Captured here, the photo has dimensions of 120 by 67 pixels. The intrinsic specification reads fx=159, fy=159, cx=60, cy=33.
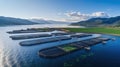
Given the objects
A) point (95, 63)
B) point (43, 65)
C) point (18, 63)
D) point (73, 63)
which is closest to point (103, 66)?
point (95, 63)

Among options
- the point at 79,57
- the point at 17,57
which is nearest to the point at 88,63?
the point at 79,57

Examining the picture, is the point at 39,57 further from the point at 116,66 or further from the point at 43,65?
the point at 116,66

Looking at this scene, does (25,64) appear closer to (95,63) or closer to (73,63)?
(73,63)

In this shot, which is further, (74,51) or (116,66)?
(74,51)

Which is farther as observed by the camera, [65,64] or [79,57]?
[79,57]

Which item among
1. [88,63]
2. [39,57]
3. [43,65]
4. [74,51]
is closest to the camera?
[43,65]

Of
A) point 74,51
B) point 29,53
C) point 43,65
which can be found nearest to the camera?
point 43,65

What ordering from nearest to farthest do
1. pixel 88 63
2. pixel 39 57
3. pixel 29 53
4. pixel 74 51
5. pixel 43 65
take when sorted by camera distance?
pixel 43 65, pixel 88 63, pixel 39 57, pixel 29 53, pixel 74 51

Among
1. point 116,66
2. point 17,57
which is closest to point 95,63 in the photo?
point 116,66
